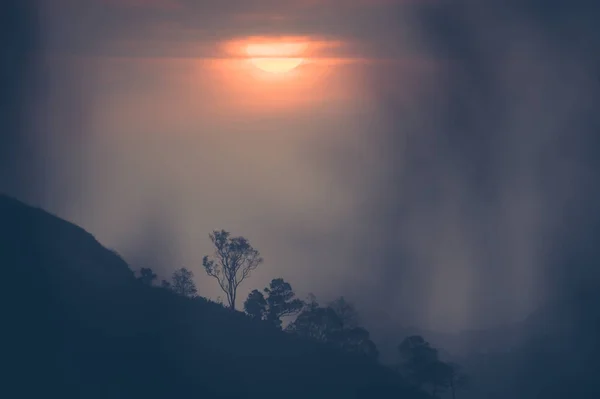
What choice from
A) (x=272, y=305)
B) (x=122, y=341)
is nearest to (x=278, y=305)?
(x=272, y=305)

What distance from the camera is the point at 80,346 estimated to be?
146 meters

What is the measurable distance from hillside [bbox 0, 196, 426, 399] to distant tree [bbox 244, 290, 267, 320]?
1995 centimetres

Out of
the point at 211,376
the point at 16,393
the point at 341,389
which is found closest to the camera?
the point at 16,393

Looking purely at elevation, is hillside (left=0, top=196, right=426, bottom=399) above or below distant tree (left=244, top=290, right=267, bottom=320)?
below

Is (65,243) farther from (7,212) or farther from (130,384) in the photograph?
(130,384)

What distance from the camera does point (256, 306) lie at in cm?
19688

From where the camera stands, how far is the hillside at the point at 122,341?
142 meters

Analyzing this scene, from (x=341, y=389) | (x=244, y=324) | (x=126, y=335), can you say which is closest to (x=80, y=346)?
(x=126, y=335)

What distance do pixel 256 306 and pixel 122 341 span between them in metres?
48.7

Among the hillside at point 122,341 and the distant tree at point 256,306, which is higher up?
the distant tree at point 256,306

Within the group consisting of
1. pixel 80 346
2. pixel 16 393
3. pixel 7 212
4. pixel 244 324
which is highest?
pixel 7 212

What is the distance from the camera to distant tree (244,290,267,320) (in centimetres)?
19512

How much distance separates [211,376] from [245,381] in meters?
6.12

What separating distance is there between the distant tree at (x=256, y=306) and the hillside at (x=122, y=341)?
785 inches
